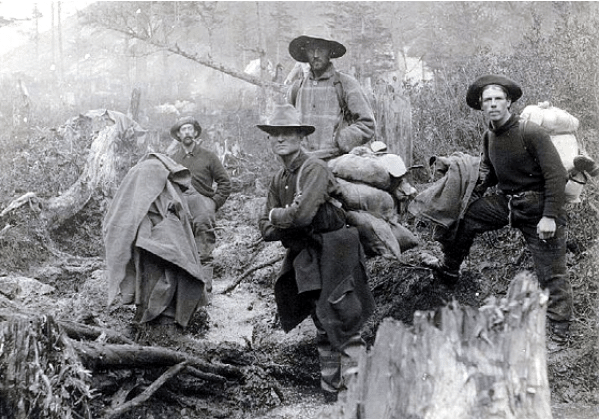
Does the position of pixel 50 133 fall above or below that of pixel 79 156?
below

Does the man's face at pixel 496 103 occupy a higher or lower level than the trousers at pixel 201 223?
higher

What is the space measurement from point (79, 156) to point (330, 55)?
19.5ft

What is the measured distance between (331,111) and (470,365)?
13.8 ft

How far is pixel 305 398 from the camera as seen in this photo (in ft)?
15.6

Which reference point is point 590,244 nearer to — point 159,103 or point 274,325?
point 274,325

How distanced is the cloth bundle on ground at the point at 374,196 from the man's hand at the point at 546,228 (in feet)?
3.40

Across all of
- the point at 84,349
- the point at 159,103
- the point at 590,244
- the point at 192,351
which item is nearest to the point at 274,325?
the point at 192,351

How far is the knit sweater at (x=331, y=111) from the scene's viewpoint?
564 centimetres

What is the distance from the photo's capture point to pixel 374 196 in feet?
15.6

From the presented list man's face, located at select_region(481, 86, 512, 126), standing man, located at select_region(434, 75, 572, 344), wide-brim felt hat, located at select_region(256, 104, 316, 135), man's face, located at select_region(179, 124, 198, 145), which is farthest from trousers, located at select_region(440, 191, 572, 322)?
man's face, located at select_region(179, 124, 198, 145)

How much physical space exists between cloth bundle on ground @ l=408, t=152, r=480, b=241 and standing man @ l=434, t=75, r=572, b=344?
227mm

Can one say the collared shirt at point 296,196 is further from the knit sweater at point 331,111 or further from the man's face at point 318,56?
the man's face at point 318,56

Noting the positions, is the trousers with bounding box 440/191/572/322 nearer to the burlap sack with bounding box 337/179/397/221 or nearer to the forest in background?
the forest in background

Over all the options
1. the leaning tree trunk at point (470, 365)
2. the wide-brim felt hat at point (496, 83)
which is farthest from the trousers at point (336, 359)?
the leaning tree trunk at point (470, 365)
